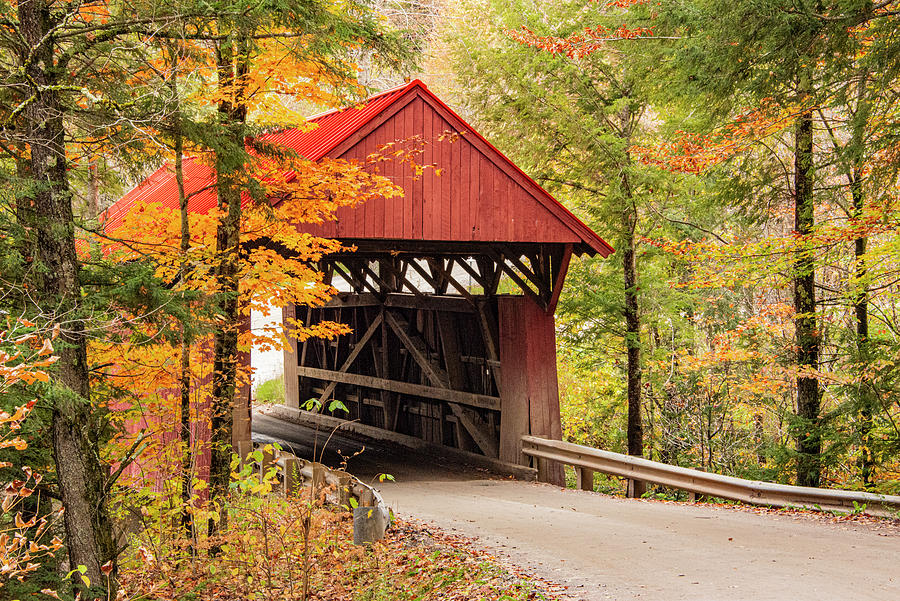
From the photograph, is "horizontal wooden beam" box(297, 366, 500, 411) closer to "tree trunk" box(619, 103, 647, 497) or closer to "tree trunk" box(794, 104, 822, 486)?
"tree trunk" box(619, 103, 647, 497)

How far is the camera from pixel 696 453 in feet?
50.4

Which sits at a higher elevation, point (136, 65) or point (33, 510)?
point (136, 65)

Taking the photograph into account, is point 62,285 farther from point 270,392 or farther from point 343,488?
point 270,392

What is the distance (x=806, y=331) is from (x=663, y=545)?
6789 millimetres

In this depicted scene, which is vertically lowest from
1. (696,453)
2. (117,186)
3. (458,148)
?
(696,453)

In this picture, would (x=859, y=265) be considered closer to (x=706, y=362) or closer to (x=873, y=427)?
(x=873, y=427)

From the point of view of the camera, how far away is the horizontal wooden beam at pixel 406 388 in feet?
46.1

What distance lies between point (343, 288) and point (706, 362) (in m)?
21.5

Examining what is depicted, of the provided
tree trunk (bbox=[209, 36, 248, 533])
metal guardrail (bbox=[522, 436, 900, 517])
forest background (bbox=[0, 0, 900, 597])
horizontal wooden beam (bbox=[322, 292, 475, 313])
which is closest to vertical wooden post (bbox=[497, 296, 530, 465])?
metal guardrail (bbox=[522, 436, 900, 517])

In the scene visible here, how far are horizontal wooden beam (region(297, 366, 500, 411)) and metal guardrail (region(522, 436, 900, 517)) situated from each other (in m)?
1.21

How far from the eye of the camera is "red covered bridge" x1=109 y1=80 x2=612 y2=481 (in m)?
11.3

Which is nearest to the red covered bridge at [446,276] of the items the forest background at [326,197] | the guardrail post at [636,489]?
the forest background at [326,197]

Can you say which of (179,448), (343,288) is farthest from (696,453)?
(343,288)

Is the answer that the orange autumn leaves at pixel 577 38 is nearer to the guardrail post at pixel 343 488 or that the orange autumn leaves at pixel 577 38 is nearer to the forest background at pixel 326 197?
the forest background at pixel 326 197
